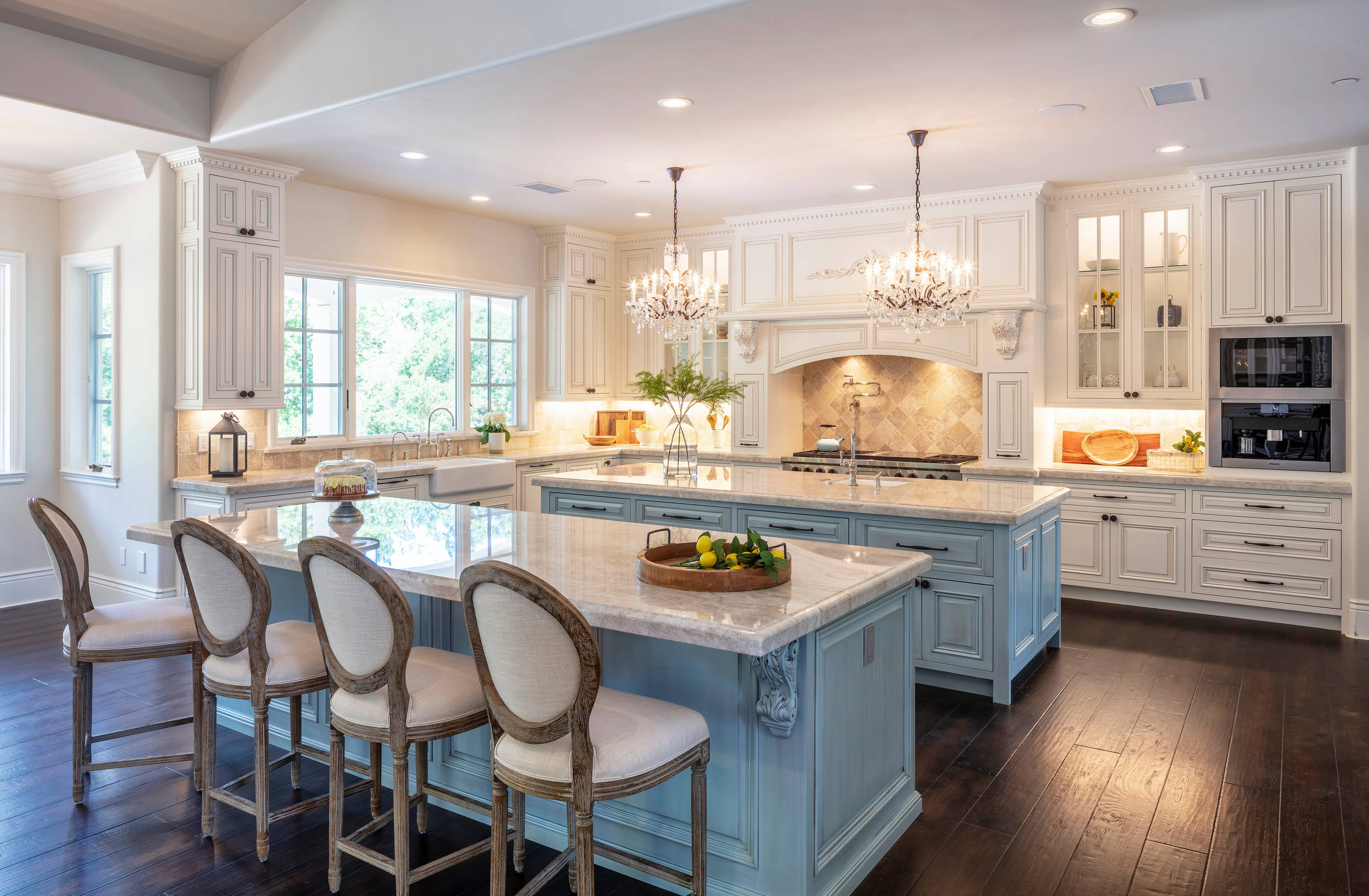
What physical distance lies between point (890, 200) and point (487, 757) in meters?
5.19

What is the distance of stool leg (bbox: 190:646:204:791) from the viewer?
2965 mm

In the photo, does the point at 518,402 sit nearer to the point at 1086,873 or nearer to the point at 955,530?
the point at 955,530

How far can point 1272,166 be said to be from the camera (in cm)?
547

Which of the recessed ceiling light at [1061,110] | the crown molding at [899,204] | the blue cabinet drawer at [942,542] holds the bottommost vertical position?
the blue cabinet drawer at [942,542]

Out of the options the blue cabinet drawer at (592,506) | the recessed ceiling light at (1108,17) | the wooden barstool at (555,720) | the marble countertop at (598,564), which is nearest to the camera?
the wooden barstool at (555,720)

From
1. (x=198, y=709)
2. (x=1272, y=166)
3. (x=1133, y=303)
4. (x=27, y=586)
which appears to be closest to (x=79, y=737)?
(x=198, y=709)

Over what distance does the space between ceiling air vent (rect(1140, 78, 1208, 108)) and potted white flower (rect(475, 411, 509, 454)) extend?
5.11 metres

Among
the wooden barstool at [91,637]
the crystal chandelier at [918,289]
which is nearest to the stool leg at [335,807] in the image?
the wooden barstool at [91,637]

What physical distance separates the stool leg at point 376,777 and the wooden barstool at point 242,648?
0.05 metres

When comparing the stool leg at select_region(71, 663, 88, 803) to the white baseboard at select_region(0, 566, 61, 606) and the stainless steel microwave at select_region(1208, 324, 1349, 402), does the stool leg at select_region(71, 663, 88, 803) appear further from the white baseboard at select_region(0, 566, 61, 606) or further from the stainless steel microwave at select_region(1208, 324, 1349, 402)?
the stainless steel microwave at select_region(1208, 324, 1349, 402)

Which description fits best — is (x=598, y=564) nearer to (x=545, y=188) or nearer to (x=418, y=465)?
(x=418, y=465)

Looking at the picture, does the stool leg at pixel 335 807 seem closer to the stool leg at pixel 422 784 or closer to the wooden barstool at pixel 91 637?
the stool leg at pixel 422 784

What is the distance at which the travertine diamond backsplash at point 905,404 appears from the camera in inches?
274

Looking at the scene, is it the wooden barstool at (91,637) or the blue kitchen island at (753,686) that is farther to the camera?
the wooden barstool at (91,637)
